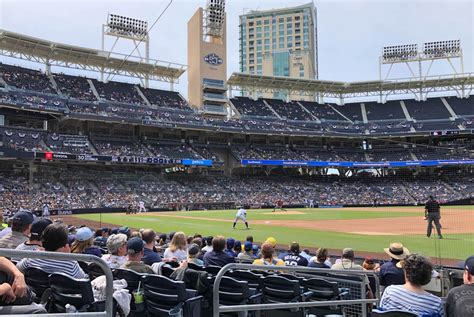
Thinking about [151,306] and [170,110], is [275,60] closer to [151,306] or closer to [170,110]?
[170,110]

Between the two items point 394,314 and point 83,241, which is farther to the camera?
point 83,241

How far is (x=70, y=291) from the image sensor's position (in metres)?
4.05

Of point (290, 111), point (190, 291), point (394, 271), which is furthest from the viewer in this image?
point (290, 111)

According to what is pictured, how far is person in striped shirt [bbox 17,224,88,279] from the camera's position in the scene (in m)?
4.45

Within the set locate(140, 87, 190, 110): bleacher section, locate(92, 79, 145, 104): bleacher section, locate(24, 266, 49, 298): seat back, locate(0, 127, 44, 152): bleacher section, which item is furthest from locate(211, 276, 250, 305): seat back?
locate(140, 87, 190, 110): bleacher section

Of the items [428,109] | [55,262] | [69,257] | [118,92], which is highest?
[118,92]

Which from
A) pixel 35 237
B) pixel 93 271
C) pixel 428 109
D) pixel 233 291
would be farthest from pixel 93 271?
pixel 428 109

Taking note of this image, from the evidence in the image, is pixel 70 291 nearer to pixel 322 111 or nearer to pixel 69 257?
pixel 69 257

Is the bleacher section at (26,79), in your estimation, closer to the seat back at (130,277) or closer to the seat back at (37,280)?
the seat back at (130,277)

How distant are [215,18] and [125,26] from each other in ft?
52.1

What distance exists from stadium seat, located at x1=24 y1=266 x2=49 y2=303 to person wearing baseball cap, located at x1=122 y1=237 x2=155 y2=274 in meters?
1.26

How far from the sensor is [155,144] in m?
63.0

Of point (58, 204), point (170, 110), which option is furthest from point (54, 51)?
point (58, 204)

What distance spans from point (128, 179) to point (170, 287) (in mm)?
53083
